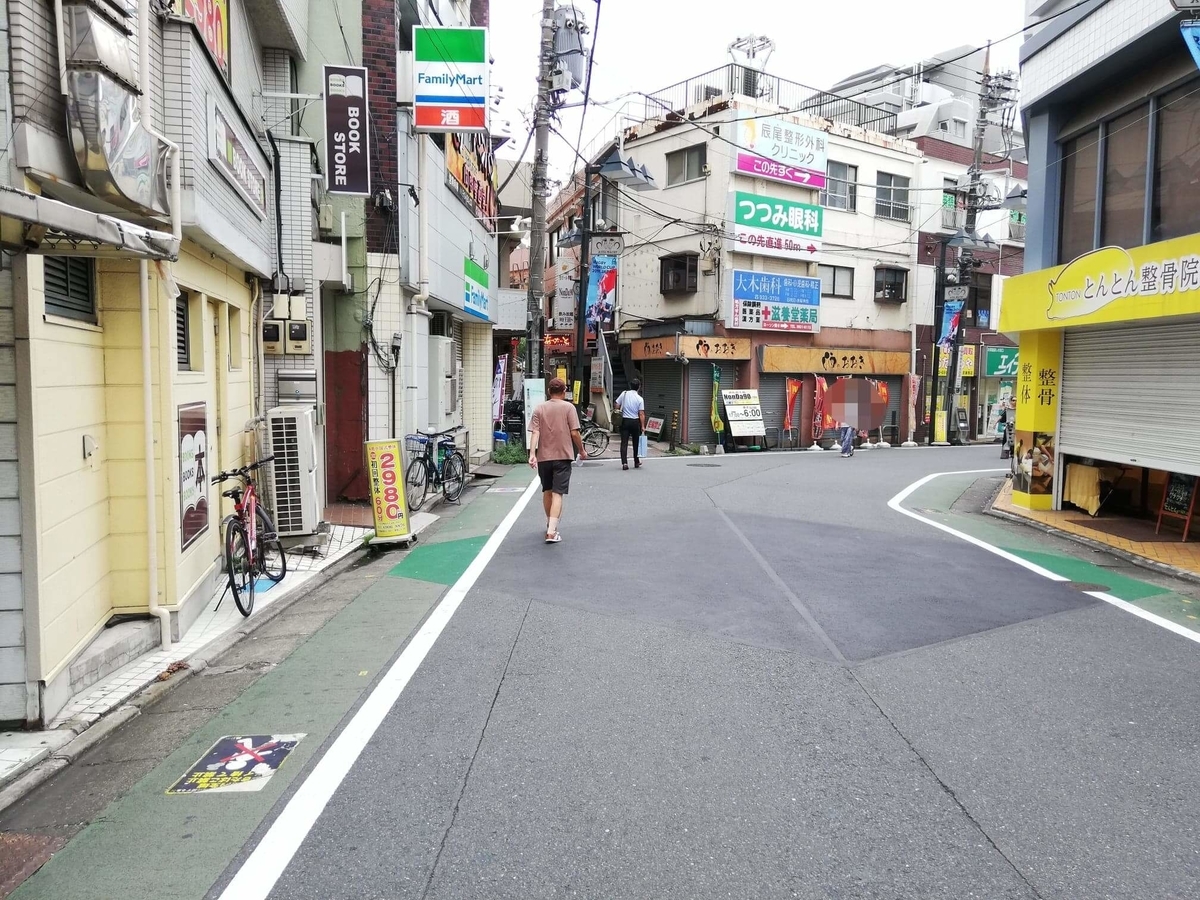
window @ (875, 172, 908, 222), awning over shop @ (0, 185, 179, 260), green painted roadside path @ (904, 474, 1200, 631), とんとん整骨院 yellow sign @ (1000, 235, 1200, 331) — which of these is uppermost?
window @ (875, 172, 908, 222)

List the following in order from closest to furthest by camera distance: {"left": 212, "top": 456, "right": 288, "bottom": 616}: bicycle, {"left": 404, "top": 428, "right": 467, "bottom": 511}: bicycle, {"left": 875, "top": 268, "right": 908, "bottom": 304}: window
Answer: {"left": 212, "top": 456, "right": 288, "bottom": 616}: bicycle
{"left": 404, "top": 428, "right": 467, "bottom": 511}: bicycle
{"left": 875, "top": 268, "right": 908, "bottom": 304}: window

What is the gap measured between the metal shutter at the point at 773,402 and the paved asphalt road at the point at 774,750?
20332mm

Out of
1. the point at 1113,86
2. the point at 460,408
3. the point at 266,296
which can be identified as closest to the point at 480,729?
the point at 266,296

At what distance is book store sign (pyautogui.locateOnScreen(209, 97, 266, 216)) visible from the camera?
270 inches

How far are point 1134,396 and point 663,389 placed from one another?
60.6 ft

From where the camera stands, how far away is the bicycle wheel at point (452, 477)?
14156 millimetres

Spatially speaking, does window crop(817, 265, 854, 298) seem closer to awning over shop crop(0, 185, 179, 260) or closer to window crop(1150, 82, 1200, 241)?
window crop(1150, 82, 1200, 241)

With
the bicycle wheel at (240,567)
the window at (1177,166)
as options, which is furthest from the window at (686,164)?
the bicycle wheel at (240,567)

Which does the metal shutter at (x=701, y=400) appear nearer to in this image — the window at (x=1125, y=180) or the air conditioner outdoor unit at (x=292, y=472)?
the window at (x=1125, y=180)

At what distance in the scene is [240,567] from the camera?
6.81 metres

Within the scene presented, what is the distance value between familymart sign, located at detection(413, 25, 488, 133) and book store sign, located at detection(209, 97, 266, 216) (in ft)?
12.1

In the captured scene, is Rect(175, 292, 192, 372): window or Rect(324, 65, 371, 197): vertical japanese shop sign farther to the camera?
Rect(324, 65, 371, 197): vertical japanese shop sign

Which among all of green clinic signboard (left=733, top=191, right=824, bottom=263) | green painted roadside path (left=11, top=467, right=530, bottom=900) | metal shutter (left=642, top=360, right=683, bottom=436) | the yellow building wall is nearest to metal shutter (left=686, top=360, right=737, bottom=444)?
metal shutter (left=642, top=360, right=683, bottom=436)

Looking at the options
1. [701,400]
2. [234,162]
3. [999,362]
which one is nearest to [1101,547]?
[234,162]
